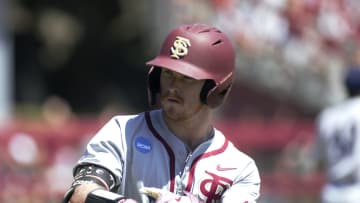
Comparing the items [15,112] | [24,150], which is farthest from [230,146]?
[15,112]

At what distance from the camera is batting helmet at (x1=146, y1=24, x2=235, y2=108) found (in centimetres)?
525

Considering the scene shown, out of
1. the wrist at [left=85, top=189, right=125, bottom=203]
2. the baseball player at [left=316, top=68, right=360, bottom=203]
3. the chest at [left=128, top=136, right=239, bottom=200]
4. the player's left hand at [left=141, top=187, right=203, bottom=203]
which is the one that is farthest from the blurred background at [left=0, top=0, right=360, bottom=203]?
the wrist at [left=85, top=189, right=125, bottom=203]

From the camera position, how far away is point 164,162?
5.35 metres

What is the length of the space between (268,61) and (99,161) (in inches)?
498

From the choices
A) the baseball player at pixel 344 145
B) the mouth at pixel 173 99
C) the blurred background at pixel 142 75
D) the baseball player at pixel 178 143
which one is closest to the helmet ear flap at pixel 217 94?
the baseball player at pixel 178 143

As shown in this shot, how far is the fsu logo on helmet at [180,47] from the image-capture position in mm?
5273

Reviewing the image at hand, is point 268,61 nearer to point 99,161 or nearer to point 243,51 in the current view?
point 243,51

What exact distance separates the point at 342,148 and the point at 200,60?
410 centimetres

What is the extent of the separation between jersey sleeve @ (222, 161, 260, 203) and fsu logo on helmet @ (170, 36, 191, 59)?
1.96ft

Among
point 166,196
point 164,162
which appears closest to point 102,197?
point 166,196

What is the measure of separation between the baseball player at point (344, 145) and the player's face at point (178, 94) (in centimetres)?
395

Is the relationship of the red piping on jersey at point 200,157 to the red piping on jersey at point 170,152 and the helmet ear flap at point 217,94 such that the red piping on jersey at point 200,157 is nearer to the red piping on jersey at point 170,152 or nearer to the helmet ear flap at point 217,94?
the red piping on jersey at point 170,152

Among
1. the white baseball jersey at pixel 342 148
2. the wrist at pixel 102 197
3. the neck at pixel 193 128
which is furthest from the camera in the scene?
the white baseball jersey at pixel 342 148

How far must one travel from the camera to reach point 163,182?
528 centimetres
